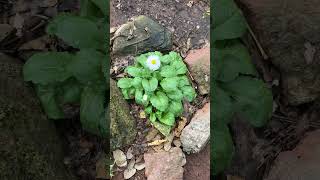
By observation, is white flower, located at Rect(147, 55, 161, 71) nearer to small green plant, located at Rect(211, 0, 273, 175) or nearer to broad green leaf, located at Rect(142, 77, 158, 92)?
broad green leaf, located at Rect(142, 77, 158, 92)

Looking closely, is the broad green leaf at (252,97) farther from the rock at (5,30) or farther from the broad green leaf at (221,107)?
the rock at (5,30)

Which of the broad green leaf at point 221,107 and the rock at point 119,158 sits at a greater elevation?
the broad green leaf at point 221,107

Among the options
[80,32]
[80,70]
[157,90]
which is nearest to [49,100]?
[80,70]

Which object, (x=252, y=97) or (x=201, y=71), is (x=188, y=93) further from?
(x=252, y=97)

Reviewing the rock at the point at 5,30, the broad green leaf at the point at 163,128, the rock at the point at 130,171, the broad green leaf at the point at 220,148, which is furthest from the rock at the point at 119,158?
the rock at the point at 5,30

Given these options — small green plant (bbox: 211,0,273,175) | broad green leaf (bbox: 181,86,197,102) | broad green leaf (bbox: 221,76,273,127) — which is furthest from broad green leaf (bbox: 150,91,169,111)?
broad green leaf (bbox: 221,76,273,127)

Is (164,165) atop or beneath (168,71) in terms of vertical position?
beneath
